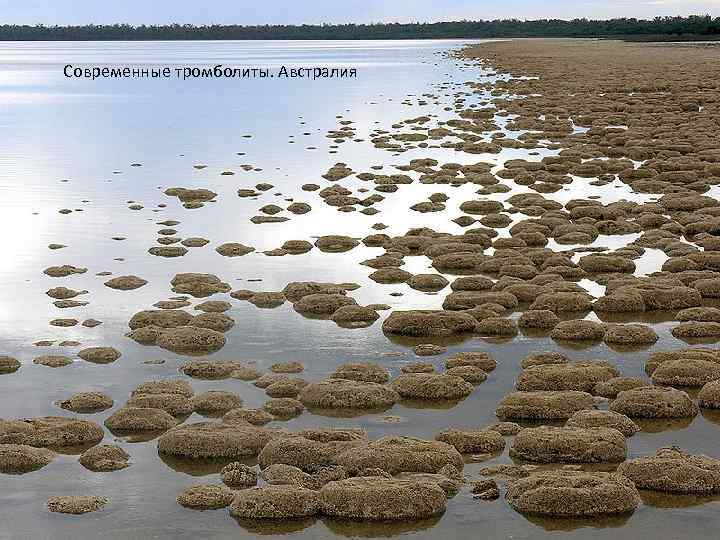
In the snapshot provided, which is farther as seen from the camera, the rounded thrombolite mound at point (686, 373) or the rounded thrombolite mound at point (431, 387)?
the rounded thrombolite mound at point (686, 373)

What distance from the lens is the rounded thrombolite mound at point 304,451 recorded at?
8320 mm

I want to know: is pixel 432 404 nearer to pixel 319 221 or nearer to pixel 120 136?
pixel 319 221

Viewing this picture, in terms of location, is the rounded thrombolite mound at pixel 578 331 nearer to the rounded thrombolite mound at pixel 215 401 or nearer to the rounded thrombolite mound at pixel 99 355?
the rounded thrombolite mound at pixel 215 401

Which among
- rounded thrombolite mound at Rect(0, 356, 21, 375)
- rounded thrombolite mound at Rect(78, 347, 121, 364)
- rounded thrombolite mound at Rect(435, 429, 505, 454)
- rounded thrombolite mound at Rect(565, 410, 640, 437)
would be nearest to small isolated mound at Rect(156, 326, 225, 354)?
rounded thrombolite mound at Rect(78, 347, 121, 364)

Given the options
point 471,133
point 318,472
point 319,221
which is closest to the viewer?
point 318,472

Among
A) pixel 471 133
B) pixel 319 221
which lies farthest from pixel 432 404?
pixel 471 133

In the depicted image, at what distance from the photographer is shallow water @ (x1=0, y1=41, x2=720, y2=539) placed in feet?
24.5

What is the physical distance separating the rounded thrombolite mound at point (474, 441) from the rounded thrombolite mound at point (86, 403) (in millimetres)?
3082

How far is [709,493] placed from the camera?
781 cm

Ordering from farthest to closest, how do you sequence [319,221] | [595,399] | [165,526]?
[319,221], [595,399], [165,526]

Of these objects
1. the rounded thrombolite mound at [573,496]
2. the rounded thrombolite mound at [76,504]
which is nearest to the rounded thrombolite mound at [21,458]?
the rounded thrombolite mound at [76,504]

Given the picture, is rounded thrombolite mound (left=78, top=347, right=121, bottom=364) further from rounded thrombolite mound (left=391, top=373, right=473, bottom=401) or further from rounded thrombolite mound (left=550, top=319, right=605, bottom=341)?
rounded thrombolite mound (left=550, top=319, right=605, bottom=341)

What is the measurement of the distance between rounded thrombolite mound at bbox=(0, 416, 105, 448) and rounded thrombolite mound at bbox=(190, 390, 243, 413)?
1.00 metres

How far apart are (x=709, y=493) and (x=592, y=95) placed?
45247 millimetres
